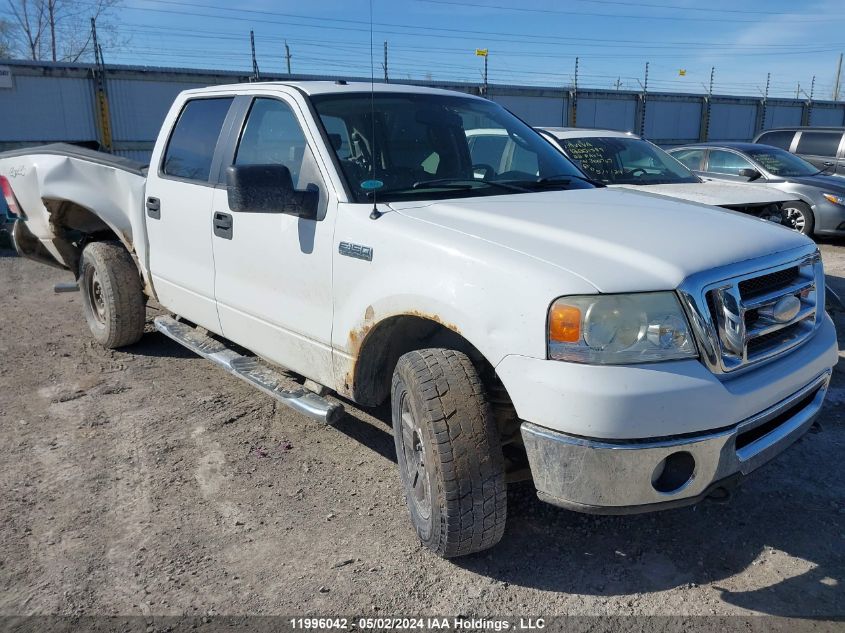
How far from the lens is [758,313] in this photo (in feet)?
9.26

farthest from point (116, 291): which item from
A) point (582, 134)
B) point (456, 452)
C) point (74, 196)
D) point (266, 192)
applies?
point (582, 134)

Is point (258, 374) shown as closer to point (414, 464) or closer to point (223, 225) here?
point (223, 225)

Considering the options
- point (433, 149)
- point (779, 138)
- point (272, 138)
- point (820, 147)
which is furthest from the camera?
point (779, 138)

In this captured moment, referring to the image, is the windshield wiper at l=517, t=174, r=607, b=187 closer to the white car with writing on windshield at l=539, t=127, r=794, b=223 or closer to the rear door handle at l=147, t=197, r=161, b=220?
the rear door handle at l=147, t=197, r=161, b=220

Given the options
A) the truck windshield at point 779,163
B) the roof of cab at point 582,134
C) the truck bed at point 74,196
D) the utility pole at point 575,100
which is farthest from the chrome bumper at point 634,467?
the utility pole at point 575,100

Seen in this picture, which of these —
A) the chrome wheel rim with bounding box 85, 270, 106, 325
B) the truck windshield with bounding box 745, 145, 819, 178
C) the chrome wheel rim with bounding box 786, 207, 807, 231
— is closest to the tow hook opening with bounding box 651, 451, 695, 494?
the chrome wheel rim with bounding box 85, 270, 106, 325

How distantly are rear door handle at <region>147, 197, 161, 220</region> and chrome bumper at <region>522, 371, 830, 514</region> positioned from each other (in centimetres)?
321

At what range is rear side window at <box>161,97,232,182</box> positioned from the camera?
446 cm

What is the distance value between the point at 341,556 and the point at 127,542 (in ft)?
3.15

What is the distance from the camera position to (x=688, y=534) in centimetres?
327

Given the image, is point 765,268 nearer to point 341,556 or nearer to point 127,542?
point 341,556

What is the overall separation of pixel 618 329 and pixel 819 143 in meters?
13.4

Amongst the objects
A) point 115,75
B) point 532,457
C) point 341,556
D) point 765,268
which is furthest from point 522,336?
point 115,75

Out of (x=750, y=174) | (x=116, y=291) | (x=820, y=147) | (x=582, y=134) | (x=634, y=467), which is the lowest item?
(x=116, y=291)
